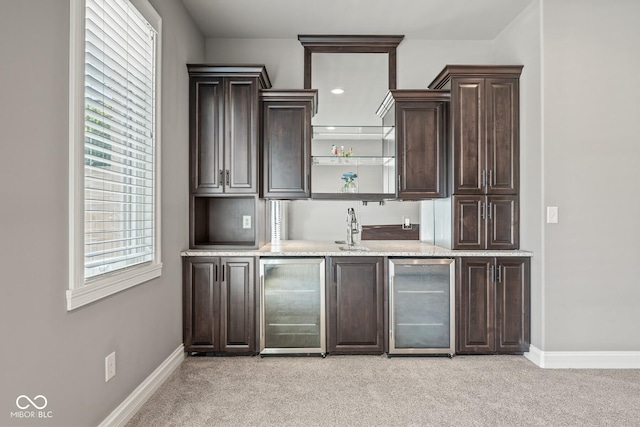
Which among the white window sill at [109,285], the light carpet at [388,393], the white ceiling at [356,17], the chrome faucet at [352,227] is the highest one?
the white ceiling at [356,17]

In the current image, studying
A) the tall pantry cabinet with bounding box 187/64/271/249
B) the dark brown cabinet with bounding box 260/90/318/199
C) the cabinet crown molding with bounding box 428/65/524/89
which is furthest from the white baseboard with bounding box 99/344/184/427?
the cabinet crown molding with bounding box 428/65/524/89

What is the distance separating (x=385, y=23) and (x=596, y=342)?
318 cm

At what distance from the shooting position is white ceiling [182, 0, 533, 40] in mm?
3146

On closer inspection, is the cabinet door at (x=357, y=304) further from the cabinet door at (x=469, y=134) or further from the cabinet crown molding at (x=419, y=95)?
the cabinet crown molding at (x=419, y=95)

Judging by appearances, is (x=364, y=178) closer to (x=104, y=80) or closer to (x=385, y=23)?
(x=385, y=23)

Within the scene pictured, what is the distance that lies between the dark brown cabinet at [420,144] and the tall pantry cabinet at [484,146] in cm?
14

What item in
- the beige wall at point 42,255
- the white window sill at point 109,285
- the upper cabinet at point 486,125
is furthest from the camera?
the upper cabinet at point 486,125

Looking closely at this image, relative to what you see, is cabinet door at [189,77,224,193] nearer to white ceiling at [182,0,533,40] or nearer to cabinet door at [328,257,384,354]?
white ceiling at [182,0,533,40]

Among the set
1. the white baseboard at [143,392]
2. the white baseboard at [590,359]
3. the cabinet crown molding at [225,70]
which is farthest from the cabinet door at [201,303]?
the white baseboard at [590,359]

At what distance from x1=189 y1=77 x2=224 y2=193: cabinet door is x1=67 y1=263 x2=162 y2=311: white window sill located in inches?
37.3

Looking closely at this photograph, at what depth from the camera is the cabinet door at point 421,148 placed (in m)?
3.40

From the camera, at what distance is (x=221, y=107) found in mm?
3293

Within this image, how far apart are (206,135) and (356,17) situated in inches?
65.8

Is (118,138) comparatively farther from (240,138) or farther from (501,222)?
(501,222)
